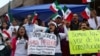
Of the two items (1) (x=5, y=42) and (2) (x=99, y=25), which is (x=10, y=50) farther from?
(2) (x=99, y=25)

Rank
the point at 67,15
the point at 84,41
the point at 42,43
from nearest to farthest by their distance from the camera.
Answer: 1. the point at 84,41
2. the point at 42,43
3. the point at 67,15

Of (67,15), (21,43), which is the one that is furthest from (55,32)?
(67,15)

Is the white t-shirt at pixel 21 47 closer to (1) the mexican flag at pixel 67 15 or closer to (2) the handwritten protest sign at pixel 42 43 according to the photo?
(2) the handwritten protest sign at pixel 42 43

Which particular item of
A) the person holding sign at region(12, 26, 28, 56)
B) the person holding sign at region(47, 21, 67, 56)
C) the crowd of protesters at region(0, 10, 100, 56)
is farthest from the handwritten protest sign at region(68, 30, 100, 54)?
the person holding sign at region(12, 26, 28, 56)

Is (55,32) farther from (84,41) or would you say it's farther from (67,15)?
(67,15)

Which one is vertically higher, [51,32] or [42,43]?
[51,32]

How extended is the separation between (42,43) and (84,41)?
3.90ft

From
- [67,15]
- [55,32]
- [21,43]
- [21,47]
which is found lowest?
[21,47]

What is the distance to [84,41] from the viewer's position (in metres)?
12.1

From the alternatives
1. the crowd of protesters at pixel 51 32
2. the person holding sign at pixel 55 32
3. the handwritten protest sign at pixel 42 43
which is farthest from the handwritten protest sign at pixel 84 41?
the handwritten protest sign at pixel 42 43

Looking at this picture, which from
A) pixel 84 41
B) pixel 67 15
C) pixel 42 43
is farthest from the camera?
pixel 67 15

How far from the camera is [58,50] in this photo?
39.8 feet

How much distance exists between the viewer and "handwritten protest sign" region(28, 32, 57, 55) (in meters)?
12.2

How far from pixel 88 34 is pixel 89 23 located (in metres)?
1.19
